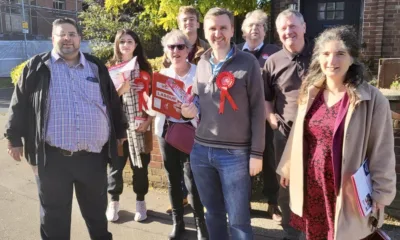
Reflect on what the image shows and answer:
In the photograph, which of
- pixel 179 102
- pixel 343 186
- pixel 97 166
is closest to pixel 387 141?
pixel 343 186

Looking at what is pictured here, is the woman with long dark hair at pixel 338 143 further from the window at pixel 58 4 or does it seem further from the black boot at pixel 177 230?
the window at pixel 58 4

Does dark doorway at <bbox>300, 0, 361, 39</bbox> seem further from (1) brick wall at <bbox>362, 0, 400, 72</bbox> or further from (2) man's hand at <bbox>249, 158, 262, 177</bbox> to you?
(2) man's hand at <bbox>249, 158, 262, 177</bbox>

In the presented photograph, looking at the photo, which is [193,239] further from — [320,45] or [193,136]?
[320,45]

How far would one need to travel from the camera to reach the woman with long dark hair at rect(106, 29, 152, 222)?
3.80m

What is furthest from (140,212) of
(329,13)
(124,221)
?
(329,13)

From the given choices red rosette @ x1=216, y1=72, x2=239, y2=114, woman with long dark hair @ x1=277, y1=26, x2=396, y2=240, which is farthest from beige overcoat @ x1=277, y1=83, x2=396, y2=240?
red rosette @ x1=216, y1=72, x2=239, y2=114

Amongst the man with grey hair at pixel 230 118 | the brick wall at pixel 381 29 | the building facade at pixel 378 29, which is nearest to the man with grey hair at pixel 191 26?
the man with grey hair at pixel 230 118

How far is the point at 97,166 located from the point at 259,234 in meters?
1.80

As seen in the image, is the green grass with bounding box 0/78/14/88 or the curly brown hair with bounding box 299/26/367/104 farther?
the green grass with bounding box 0/78/14/88

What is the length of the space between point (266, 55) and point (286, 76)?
83cm

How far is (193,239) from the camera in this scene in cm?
365

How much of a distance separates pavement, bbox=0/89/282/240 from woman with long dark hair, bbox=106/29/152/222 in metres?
0.18

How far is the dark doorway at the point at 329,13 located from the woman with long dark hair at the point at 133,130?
18.4ft

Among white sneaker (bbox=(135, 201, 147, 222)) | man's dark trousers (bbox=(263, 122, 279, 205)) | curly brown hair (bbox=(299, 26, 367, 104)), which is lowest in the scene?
white sneaker (bbox=(135, 201, 147, 222))
